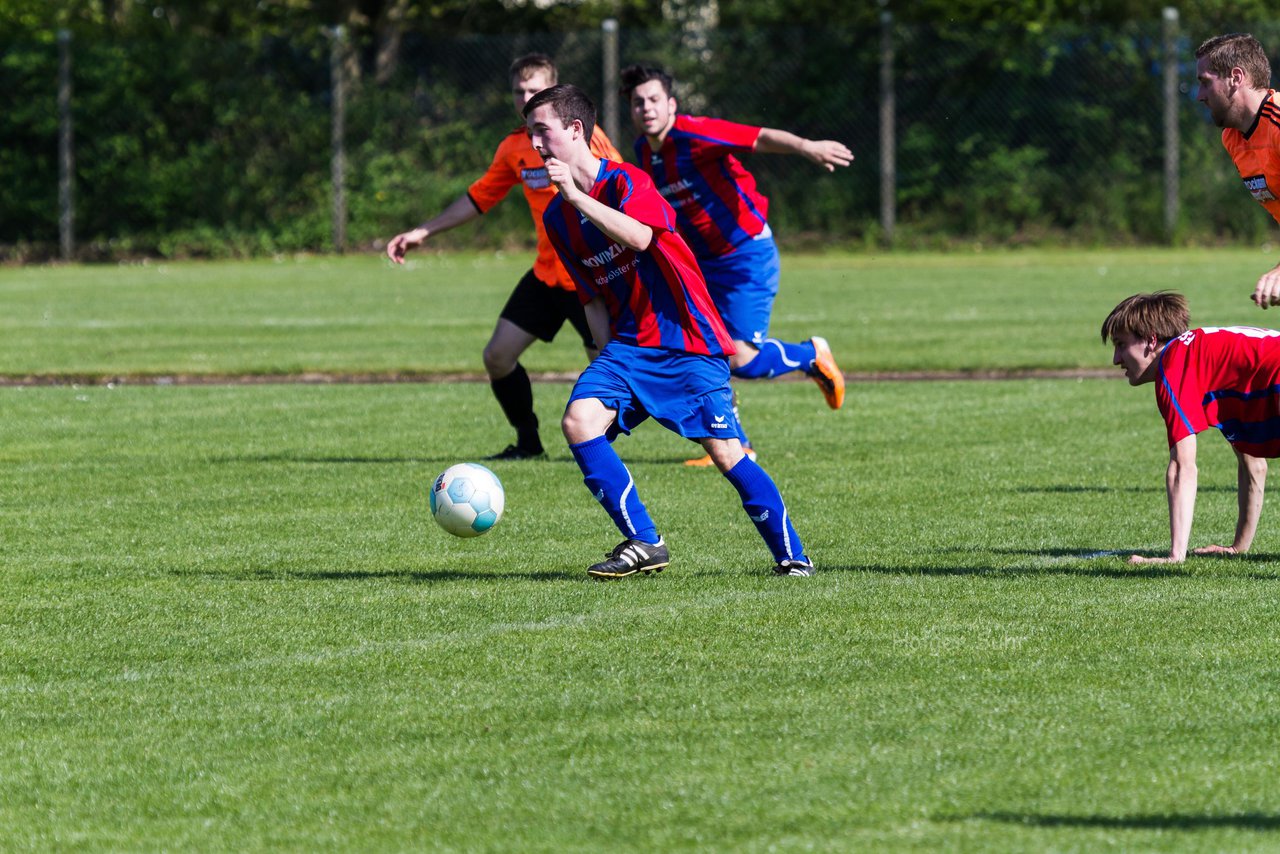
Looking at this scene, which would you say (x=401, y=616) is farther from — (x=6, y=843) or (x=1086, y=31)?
(x=1086, y=31)

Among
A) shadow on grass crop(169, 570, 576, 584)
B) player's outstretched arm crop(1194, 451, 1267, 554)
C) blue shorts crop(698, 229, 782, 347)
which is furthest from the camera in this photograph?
blue shorts crop(698, 229, 782, 347)

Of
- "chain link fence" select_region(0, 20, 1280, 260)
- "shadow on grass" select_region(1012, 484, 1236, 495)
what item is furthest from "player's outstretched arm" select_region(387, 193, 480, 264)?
"chain link fence" select_region(0, 20, 1280, 260)

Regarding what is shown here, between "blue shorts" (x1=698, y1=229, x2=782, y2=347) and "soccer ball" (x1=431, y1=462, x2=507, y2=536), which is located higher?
"blue shorts" (x1=698, y1=229, x2=782, y2=347)

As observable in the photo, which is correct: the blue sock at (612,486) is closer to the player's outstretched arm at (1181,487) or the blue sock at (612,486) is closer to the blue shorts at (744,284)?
the player's outstretched arm at (1181,487)

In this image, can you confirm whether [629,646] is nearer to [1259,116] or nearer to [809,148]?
[1259,116]

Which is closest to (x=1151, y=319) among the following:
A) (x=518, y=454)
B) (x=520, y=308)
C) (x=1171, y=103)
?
(x=518, y=454)

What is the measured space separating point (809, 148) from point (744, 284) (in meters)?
1.75

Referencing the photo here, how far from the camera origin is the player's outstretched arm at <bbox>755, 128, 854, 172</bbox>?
8727 millimetres

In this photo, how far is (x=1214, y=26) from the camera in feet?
91.7

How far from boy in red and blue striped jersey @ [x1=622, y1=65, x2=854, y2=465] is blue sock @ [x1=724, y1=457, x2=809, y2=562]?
11.0 feet

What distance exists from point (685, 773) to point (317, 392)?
9.60 m

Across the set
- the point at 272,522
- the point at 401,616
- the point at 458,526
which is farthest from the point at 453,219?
the point at 401,616

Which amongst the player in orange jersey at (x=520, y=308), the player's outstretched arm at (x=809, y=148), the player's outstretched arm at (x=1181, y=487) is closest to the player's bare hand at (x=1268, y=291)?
the player's outstretched arm at (x=1181, y=487)

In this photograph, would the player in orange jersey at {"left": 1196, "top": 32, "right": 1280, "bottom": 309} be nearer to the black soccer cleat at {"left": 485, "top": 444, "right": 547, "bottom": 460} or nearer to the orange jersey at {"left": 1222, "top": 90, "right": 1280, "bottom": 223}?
the orange jersey at {"left": 1222, "top": 90, "right": 1280, "bottom": 223}
